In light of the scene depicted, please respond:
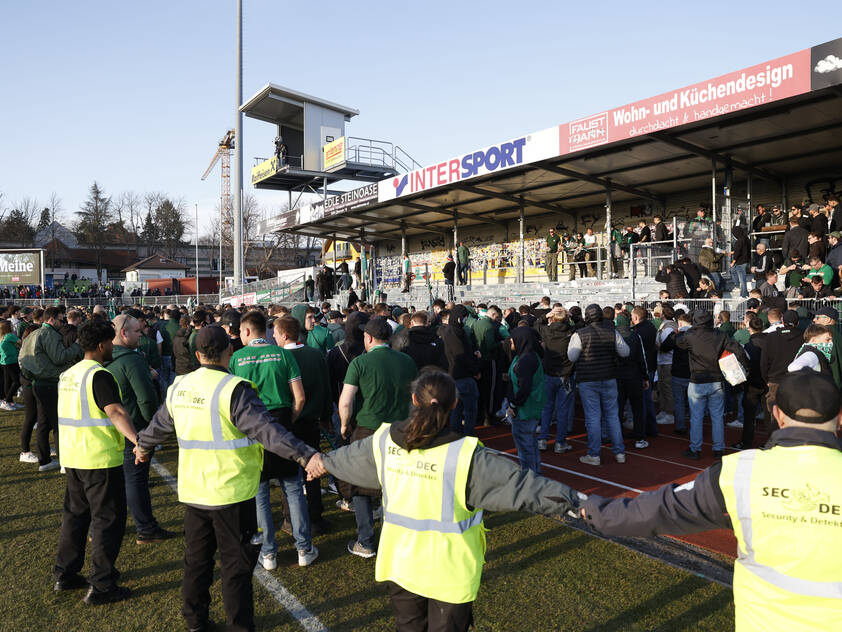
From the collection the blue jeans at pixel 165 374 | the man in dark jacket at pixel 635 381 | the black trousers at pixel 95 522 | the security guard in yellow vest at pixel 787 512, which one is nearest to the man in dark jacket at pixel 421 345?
the black trousers at pixel 95 522

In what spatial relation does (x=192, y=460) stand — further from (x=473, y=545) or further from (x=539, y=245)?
(x=539, y=245)

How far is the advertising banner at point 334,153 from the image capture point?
36.1 m

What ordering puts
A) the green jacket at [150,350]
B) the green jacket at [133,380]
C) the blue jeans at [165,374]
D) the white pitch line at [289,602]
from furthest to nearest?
the blue jeans at [165,374] → the green jacket at [150,350] → the green jacket at [133,380] → the white pitch line at [289,602]

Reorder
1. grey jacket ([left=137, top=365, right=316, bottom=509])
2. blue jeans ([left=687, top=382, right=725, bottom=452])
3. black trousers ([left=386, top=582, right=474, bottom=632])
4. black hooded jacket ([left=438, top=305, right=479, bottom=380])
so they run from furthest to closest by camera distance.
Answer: black hooded jacket ([left=438, top=305, right=479, bottom=380]), blue jeans ([left=687, top=382, right=725, bottom=452]), grey jacket ([left=137, top=365, right=316, bottom=509]), black trousers ([left=386, top=582, right=474, bottom=632])

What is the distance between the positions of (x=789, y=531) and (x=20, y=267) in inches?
1772

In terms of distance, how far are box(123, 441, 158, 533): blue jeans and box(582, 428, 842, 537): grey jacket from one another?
4298 millimetres

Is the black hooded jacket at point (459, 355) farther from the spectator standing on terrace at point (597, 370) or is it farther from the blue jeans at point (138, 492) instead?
the blue jeans at point (138, 492)

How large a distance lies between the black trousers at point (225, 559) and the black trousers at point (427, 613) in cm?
122

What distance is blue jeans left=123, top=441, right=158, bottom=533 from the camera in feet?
16.1

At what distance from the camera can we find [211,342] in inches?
133

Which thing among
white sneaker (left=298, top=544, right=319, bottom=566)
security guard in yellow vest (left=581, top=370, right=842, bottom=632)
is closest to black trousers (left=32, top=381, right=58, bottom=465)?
white sneaker (left=298, top=544, right=319, bottom=566)

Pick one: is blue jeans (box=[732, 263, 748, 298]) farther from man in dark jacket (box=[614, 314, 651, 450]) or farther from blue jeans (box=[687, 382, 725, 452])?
blue jeans (box=[687, 382, 725, 452])

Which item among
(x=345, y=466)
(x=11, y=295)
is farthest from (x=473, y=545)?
(x=11, y=295)

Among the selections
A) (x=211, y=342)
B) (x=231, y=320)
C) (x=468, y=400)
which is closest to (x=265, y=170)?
(x=231, y=320)
